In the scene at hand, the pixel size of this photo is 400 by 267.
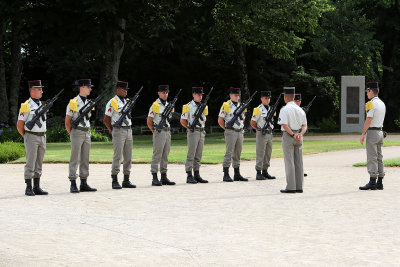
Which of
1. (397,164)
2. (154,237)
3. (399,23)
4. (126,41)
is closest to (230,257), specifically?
(154,237)

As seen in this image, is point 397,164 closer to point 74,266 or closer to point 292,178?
point 292,178

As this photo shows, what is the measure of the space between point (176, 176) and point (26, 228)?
8460 mm

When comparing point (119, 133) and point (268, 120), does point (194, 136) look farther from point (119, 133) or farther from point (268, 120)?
point (119, 133)

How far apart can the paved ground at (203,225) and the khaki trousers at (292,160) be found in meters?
0.45

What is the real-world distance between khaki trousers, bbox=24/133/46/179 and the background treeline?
21401mm

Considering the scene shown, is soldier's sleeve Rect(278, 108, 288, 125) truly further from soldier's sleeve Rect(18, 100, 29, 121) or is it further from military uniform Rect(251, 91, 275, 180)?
soldier's sleeve Rect(18, 100, 29, 121)

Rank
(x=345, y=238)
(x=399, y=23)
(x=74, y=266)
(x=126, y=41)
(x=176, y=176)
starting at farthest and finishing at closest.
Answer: (x=399, y=23)
(x=126, y=41)
(x=176, y=176)
(x=345, y=238)
(x=74, y=266)

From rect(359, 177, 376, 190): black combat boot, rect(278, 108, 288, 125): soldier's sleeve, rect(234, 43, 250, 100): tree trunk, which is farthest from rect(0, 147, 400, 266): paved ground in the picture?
rect(234, 43, 250, 100): tree trunk

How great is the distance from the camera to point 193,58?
52.9 m

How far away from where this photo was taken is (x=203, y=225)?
10.5m

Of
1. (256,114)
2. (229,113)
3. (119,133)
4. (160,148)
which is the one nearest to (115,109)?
(119,133)

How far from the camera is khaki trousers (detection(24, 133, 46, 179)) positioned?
1400cm

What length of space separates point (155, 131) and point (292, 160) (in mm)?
3244

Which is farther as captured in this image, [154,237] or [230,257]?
[154,237]
